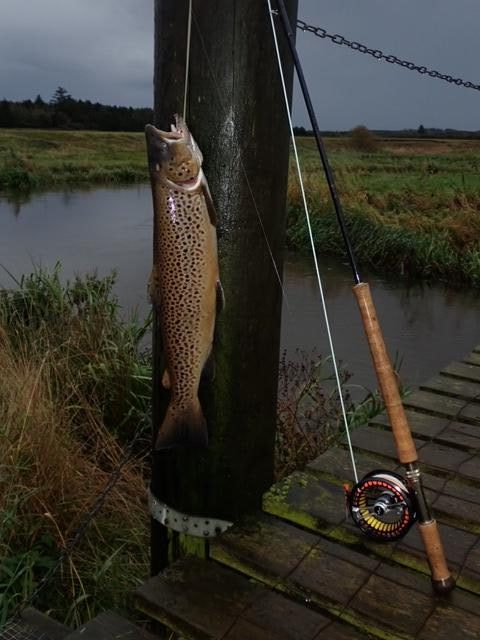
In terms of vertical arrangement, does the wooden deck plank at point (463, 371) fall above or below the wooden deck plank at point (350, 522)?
above

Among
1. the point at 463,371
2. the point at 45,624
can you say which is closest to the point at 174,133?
the point at 45,624

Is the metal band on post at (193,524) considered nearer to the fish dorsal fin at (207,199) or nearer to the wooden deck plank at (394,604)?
the wooden deck plank at (394,604)

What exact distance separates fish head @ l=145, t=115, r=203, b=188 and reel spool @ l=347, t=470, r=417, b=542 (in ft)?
3.68

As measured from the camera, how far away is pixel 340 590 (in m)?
2.17

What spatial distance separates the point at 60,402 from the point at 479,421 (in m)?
2.64

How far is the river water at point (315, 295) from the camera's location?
23.9 ft

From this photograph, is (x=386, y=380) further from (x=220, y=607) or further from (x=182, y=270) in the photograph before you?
(x=220, y=607)

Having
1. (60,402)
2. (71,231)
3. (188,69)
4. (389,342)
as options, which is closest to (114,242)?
(71,231)

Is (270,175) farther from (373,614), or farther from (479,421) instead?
(479,421)

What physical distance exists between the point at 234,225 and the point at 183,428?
702 millimetres

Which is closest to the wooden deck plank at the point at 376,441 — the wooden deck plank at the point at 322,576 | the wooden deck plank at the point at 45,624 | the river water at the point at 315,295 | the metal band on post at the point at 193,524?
the wooden deck plank at the point at 322,576

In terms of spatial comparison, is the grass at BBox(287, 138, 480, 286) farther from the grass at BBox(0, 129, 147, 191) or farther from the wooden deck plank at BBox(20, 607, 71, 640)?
the grass at BBox(0, 129, 147, 191)

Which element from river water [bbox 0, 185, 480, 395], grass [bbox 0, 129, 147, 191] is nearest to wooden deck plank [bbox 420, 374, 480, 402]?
river water [bbox 0, 185, 480, 395]

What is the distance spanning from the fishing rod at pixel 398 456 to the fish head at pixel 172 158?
1.44 feet
